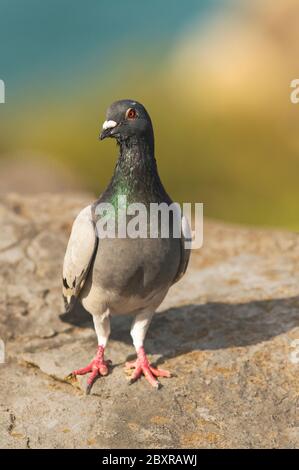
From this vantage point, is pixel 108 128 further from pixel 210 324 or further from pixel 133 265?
pixel 210 324

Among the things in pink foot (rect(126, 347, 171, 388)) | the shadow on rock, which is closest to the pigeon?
pink foot (rect(126, 347, 171, 388))

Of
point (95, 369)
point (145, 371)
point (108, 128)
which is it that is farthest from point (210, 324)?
point (108, 128)

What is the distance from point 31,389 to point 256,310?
260cm

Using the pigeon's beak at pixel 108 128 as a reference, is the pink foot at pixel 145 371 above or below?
below

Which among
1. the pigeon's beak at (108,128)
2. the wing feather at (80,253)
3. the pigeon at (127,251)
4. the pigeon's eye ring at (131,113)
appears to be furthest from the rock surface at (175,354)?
the pigeon's eye ring at (131,113)

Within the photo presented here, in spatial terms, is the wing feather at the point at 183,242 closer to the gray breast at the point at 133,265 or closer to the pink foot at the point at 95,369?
the gray breast at the point at 133,265

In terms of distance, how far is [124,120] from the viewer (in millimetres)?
5824

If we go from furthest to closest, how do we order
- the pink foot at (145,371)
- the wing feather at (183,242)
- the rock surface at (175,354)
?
the wing feather at (183,242) < the pink foot at (145,371) < the rock surface at (175,354)

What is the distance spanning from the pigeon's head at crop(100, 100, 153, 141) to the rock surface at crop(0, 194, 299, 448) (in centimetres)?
219

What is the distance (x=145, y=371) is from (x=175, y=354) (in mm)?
554

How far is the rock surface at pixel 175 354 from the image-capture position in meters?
5.50

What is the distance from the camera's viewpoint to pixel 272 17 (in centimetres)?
1734

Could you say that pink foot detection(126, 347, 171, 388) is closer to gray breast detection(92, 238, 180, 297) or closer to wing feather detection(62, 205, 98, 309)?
gray breast detection(92, 238, 180, 297)

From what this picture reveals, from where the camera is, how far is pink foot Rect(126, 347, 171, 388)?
6138 millimetres
